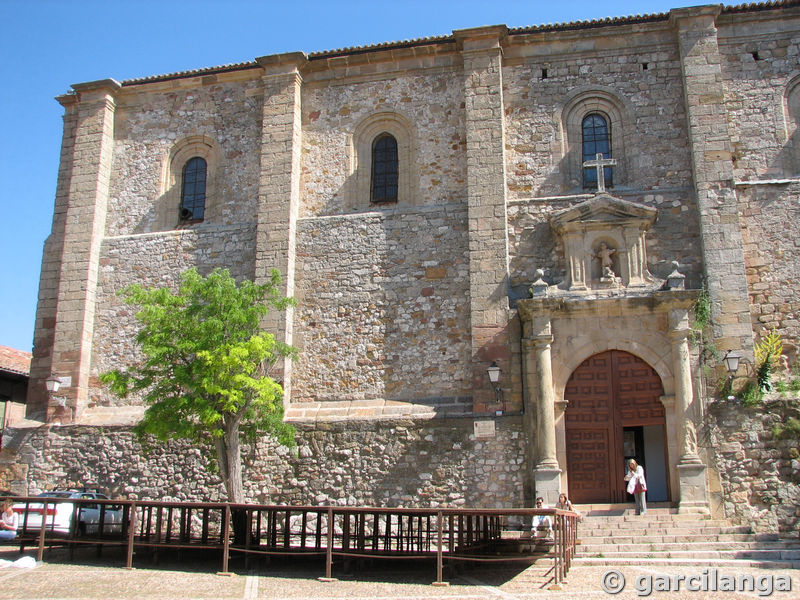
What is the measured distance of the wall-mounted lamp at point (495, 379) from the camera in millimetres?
15570

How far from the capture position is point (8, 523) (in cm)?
1351

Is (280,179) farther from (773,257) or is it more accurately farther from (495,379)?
(773,257)

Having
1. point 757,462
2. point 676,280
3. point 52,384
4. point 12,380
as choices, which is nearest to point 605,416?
point 757,462

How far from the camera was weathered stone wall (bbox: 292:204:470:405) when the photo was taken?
55.3 ft

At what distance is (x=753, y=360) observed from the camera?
15.3 meters

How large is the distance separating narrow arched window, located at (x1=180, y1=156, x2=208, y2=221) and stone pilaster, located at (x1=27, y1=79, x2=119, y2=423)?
6.42 ft

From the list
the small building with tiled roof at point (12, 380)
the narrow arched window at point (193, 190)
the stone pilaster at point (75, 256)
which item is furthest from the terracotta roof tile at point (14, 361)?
the narrow arched window at point (193, 190)

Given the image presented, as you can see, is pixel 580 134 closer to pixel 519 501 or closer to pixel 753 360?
pixel 753 360

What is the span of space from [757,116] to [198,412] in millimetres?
12999

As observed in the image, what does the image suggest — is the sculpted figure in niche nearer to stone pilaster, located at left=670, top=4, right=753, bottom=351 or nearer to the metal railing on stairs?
stone pilaster, located at left=670, top=4, right=753, bottom=351

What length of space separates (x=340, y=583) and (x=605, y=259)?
8.70 metres

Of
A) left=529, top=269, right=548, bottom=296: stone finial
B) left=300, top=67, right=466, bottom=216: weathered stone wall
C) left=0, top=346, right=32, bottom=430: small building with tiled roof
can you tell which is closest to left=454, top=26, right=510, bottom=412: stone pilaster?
left=300, top=67, right=466, bottom=216: weathered stone wall

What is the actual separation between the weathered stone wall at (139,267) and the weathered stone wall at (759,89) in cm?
1099

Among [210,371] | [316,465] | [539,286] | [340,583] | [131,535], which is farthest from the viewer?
[316,465]
